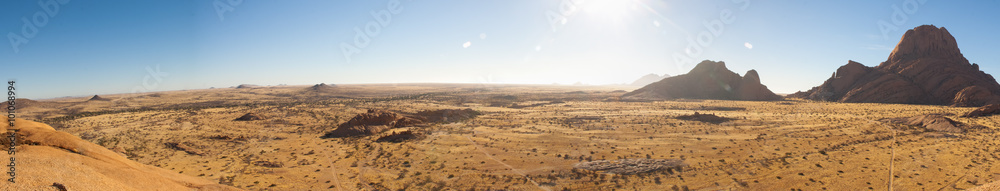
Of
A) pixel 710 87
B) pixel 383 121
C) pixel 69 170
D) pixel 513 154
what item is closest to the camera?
pixel 69 170

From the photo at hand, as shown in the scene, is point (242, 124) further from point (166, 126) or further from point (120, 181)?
point (120, 181)

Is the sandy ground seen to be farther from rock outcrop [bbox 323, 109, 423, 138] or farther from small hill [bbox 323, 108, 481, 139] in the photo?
small hill [bbox 323, 108, 481, 139]

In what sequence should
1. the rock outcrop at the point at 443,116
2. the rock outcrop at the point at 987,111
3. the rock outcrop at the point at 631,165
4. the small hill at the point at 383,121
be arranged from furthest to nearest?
the rock outcrop at the point at 443,116 → the rock outcrop at the point at 987,111 → the small hill at the point at 383,121 → the rock outcrop at the point at 631,165

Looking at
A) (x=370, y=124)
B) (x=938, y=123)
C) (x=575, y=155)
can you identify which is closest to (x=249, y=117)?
(x=370, y=124)

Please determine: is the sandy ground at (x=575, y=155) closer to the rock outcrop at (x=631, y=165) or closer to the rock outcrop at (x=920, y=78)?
the rock outcrop at (x=631, y=165)

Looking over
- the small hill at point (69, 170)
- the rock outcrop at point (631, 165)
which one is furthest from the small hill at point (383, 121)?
the rock outcrop at point (631, 165)

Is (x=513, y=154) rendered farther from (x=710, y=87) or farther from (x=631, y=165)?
(x=710, y=87)

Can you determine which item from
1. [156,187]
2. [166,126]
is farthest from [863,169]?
[166,126]
